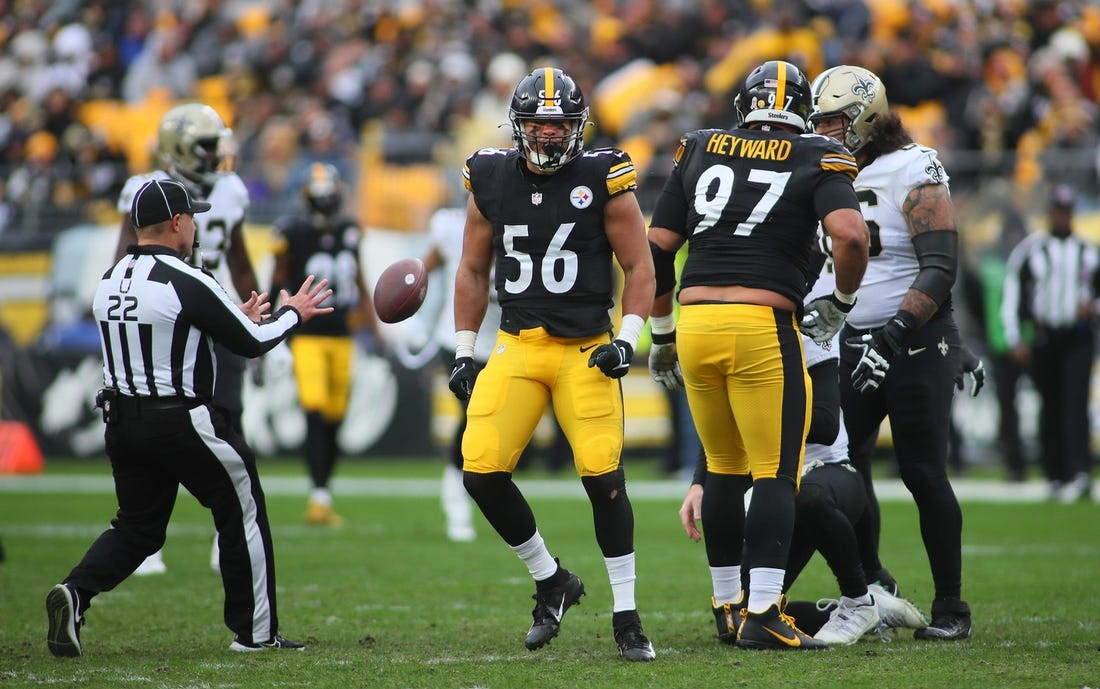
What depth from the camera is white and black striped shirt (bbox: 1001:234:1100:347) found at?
38.0ft

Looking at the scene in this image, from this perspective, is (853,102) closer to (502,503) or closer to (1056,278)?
(502,503)

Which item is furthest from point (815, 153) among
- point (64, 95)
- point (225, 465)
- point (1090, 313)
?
point (64, 95)

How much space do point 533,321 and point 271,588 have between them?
1362 millimetres

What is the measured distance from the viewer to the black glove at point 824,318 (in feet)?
17.3

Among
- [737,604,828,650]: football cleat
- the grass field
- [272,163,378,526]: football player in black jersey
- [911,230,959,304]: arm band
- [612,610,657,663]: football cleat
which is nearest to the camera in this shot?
the grass field

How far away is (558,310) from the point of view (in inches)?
208

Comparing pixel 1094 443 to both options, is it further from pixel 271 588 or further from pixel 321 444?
pixel 271 588

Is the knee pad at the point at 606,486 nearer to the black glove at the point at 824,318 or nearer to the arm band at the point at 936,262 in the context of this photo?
the black glove at the point at 824,318

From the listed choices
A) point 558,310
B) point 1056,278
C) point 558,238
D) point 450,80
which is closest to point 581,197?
point 558,238

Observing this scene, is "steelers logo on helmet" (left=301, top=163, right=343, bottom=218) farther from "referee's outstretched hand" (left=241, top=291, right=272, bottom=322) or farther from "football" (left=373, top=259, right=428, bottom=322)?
"referee's outstretched hand" (left=241, top=291, right=272, bottom=322)

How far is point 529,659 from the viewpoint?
5.13 m

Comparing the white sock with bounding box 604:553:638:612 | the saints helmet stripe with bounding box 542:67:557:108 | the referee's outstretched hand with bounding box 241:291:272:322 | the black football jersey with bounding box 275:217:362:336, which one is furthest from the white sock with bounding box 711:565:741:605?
the black football jersey with bounding box 275:217:362:336

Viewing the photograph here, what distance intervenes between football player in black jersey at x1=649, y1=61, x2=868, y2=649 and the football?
1.04m

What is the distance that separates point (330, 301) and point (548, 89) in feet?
16.3
